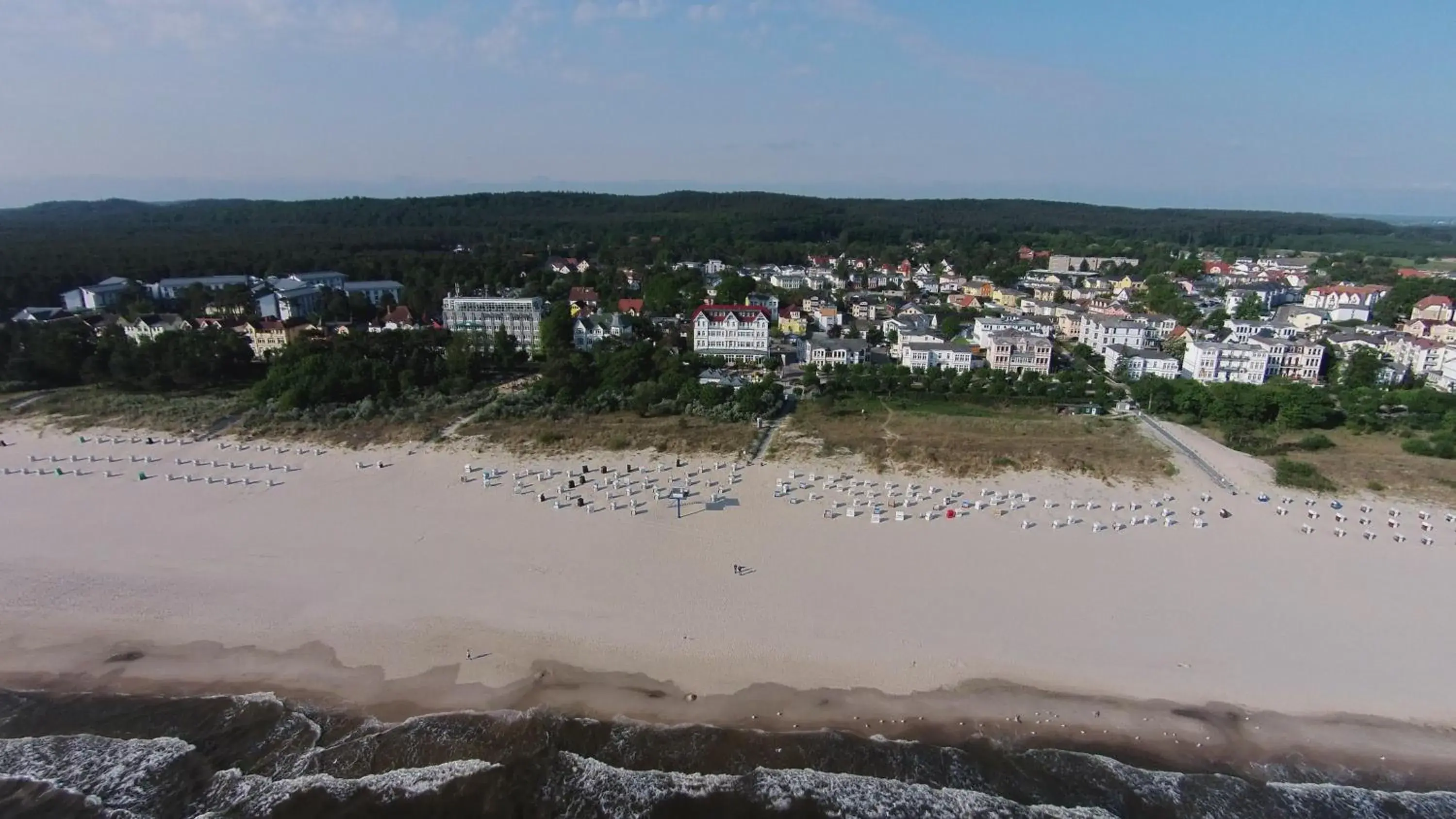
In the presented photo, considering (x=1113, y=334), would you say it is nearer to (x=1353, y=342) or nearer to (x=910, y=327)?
(x=1353, y=342)

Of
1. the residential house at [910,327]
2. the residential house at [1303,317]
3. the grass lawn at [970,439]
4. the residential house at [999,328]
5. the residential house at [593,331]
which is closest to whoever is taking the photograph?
the grass lawn at [970,439]

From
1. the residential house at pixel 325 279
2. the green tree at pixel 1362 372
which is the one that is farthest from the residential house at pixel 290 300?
the green tree at pixel 1362 372

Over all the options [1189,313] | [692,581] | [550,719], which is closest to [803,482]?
[692,581]

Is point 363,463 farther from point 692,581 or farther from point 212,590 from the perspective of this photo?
point 692,581

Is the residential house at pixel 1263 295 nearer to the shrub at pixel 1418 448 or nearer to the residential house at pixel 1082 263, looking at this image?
the residential house at pixel 1082 263

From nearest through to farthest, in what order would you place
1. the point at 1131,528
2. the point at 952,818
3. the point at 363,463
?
the point at 952,818 → the point at 1131,528 → the point at 363,463
